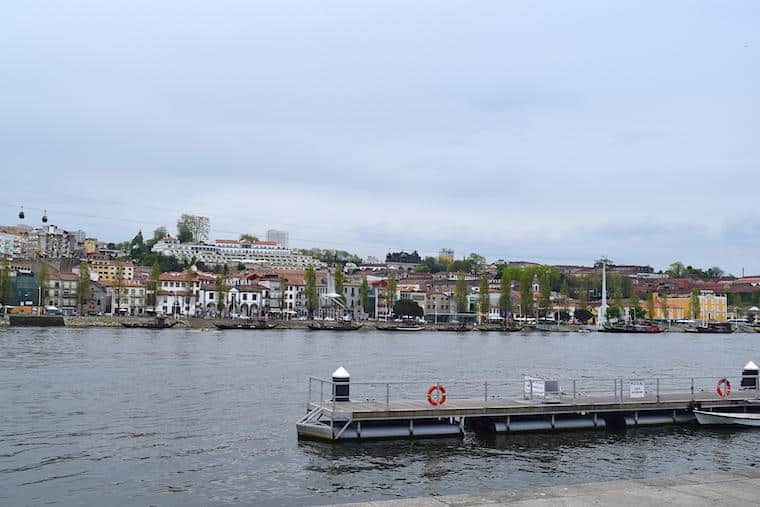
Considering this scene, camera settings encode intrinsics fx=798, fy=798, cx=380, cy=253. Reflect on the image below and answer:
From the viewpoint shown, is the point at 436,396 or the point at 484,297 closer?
the point at 436,396

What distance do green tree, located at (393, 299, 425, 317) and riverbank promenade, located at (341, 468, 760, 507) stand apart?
A: 161251 mm

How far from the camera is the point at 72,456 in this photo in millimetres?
24047

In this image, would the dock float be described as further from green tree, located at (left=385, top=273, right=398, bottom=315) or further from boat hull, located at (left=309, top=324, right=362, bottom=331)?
green tree, located at (left=385, top=273, right=398, bottom=315)

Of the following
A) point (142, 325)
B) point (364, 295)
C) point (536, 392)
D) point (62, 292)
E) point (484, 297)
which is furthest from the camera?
point (364, 295)

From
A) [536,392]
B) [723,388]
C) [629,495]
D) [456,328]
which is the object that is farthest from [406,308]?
[629,495]

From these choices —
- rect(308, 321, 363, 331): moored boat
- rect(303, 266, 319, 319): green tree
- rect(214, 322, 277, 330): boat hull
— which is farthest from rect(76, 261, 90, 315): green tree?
rect(303, 266, 319, 319): green tree

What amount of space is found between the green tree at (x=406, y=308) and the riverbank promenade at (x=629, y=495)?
161 meters

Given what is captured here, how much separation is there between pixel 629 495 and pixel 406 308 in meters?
163

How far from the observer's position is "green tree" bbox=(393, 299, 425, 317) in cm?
17725

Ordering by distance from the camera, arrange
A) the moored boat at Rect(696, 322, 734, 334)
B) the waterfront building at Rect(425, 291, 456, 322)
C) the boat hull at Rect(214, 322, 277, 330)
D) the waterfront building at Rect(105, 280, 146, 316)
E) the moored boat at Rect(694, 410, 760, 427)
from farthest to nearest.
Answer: the waterfront building at Rect(425, 291, 456, 322), the moored boat at Rect(696, 322, 734, 334), the waterfront building at Rect(105, 280, 146, 316), the boat hull at Rect(214, 322, 277, 330), the moored boat at Rect(694, 410, 760, 427)

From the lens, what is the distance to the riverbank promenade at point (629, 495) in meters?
13.8

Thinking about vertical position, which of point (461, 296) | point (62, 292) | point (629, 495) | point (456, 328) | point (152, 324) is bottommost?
point (629, 495)

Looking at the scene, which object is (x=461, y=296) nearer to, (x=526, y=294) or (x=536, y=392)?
(x=526, y=294)

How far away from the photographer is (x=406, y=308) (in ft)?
582
